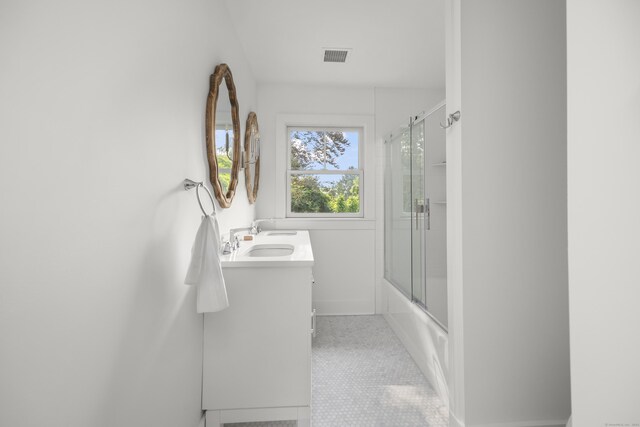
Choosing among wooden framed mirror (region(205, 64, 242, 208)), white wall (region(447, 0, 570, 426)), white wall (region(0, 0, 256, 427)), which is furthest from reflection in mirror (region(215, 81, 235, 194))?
white wall (region(447, 0, 570, 426))

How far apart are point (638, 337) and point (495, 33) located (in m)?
1.28

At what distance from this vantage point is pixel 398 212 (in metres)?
2.93

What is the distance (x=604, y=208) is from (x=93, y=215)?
1152mm

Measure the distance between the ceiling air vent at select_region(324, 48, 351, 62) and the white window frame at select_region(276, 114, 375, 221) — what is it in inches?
25.8

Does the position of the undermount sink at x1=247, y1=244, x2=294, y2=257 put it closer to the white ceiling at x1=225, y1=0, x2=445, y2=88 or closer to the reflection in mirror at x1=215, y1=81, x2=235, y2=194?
the reflection in mirror at x1=215, y1=81, x2=235, y2=194

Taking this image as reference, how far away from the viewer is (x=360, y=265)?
3.40m

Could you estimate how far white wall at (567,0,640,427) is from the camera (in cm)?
67

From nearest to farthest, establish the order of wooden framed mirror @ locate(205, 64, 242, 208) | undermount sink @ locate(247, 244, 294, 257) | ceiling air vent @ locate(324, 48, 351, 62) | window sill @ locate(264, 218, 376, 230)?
wooden framed mirror @ locate(205, 64, 242, 208) < undermount sink @ locate(247, 244, 294, 257) < ceiling air vent @ locate(324, 48, 351, 62) < window sill @ locate(264, 218, 376, 230)

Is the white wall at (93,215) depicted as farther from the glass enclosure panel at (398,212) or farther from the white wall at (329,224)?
the white wall at (329,224)

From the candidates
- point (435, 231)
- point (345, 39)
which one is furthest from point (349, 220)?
point (345, 39)

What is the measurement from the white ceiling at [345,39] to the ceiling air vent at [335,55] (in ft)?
0.17

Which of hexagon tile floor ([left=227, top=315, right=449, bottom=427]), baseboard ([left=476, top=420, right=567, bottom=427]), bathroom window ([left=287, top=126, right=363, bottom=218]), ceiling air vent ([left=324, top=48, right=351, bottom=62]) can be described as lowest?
hexagon tile floor ([left=227, top=315, right=449, bottom=427])

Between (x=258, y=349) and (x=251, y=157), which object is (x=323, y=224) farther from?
(x=258, y=349)

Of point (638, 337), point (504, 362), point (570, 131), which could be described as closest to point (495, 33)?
point (570, 131)
